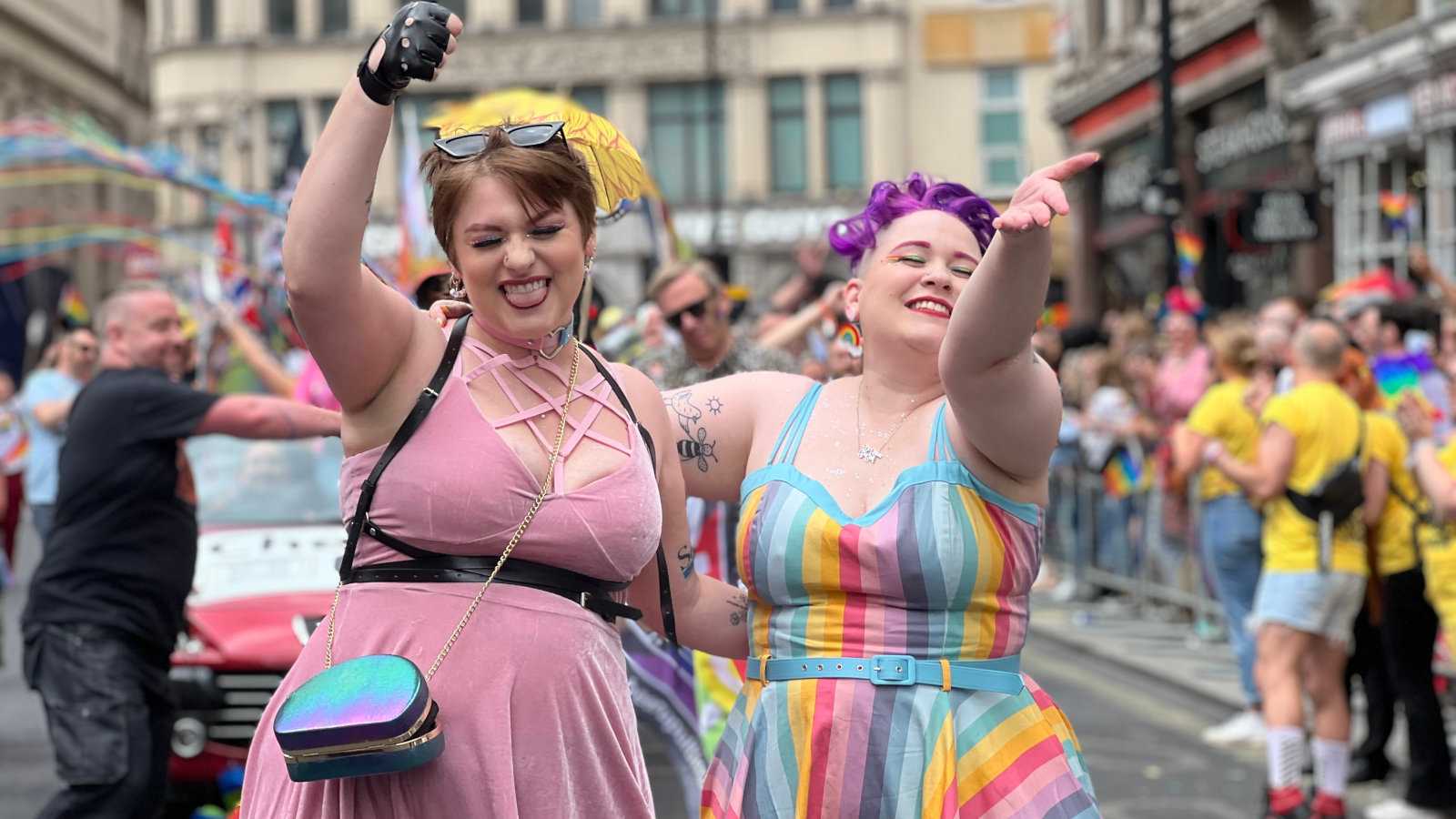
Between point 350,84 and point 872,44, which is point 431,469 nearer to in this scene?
point 350,84

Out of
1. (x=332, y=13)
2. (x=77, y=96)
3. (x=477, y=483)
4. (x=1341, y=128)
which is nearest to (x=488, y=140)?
(x=477, y=483)

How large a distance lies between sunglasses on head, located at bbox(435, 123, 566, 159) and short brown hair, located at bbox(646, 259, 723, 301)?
374cm

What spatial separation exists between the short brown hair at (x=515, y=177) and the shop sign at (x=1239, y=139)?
19749 millimetres

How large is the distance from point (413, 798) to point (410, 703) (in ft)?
0.73

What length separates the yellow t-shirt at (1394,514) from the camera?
7785 millimetres

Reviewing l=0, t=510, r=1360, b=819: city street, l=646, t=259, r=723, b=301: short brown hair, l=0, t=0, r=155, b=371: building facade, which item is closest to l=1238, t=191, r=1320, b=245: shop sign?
l=0, t=510, r=1360, b=819: city street

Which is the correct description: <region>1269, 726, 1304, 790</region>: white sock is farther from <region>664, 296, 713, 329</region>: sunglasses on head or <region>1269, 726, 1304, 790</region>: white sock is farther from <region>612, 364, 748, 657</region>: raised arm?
<region>612, 364, 748, 657</region>: raised arm

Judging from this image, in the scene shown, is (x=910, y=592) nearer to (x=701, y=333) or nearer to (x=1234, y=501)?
(x=701, y=333)

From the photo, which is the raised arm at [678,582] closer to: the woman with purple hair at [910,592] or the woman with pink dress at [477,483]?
the woman with purple hair at [910,592]

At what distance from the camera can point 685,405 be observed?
3760mm

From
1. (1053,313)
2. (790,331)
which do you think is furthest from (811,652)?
(1053,313)

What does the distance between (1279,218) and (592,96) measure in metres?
36.0

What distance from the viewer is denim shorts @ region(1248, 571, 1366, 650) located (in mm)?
7492

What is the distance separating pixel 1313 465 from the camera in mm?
7664
